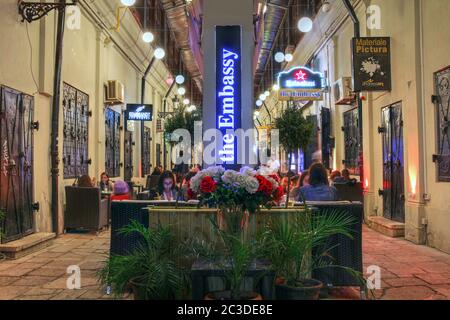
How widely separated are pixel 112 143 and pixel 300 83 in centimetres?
549

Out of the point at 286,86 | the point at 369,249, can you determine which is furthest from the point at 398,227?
the point at 286,86

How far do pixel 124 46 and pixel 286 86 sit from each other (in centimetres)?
531

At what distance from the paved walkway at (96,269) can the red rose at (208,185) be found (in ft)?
6.63

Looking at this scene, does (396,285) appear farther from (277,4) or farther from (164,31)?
(164,31)

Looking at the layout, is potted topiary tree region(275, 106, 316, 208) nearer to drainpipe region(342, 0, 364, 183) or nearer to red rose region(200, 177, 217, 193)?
drainpipe region(342, 0, 364, 183)

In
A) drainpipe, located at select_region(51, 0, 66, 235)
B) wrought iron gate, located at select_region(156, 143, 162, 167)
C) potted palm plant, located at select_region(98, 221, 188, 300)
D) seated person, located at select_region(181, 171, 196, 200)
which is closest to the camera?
potted palm plant, located at select_region(98, 221, 188, 300)

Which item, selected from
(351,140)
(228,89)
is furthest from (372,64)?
(228,89)

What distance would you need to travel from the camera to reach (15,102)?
770 centimetres

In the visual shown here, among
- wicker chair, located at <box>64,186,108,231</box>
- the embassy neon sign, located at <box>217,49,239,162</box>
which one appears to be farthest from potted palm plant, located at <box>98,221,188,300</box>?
wicker chair, located at <box>64,186,108,231</box>

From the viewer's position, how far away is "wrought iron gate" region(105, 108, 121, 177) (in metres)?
13.2

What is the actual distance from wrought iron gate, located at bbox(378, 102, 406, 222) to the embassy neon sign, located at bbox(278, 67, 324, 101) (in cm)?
331

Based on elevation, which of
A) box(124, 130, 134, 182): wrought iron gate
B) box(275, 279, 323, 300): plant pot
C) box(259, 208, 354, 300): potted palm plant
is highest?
box(124, 130, 134, 182): wrought iron gate

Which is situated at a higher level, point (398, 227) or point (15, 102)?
point (15, 102)

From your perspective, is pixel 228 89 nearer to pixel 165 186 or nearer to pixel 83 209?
pixel 165 186
